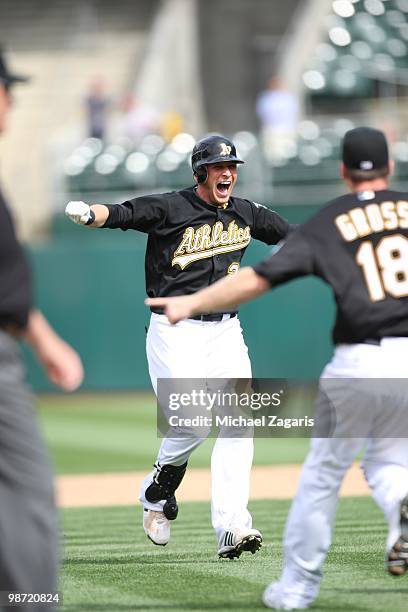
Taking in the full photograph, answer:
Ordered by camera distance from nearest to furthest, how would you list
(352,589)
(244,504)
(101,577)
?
(352,589), (101,577), (244,504)

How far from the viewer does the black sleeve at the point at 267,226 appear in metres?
6.62

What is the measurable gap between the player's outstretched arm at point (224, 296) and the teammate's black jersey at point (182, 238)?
1688mm

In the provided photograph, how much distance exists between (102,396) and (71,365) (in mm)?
13185

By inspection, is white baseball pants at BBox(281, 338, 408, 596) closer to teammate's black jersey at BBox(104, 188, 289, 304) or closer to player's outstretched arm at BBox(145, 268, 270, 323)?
player's outstretched arm at BBox(145, 268, 270, 323)

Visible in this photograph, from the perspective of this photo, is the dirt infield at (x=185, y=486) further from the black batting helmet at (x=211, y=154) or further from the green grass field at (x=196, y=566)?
the black batting helmet at (x=211, y=154)

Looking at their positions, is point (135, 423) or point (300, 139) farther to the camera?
point (300, 139)

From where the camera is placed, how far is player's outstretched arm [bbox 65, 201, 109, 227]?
626cm

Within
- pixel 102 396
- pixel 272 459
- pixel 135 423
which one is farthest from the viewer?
pixel 102 396

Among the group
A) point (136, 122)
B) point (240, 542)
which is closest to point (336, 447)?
point (240, 542)

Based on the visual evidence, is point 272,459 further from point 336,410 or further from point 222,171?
point 336,410

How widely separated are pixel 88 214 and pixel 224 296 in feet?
6.11

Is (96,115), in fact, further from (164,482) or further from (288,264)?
(288,264)

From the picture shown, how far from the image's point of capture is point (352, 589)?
5176 mm

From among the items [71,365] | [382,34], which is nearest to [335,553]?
[71,365]
